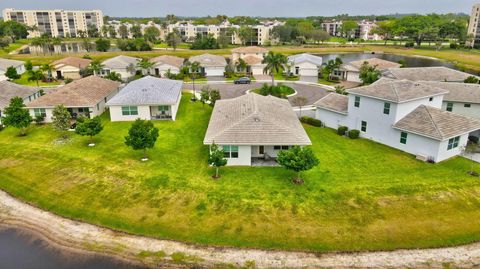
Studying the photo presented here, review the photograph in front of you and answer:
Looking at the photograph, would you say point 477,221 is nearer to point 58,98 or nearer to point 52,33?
point 58,98

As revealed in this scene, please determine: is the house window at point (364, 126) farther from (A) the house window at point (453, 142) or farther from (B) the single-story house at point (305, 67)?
(B) the single-story house at point (305, 67)

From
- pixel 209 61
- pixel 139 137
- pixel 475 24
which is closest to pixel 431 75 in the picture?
pixel 209 61

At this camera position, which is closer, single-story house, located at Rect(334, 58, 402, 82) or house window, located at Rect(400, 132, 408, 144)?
house window, located at Rect(400, 132, 408, 144)

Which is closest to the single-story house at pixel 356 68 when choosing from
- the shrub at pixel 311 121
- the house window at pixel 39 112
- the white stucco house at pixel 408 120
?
the shrub at pixel 311 121

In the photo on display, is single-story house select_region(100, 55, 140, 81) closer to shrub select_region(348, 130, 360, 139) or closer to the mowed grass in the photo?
the mowed grass

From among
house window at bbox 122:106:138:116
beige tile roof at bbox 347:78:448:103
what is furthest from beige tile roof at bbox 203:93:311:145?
house window at bbox 122:106:138:116
